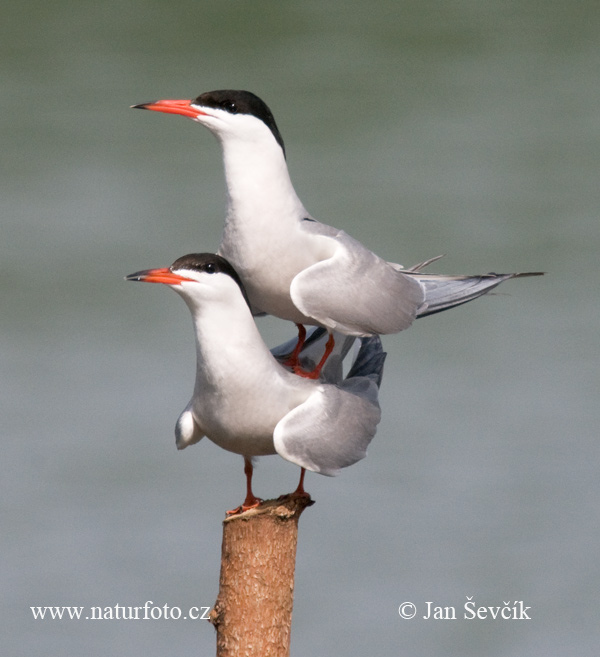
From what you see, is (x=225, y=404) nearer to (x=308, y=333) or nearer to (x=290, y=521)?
(x=290, y=521)

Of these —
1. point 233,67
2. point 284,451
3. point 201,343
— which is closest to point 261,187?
point 201,343

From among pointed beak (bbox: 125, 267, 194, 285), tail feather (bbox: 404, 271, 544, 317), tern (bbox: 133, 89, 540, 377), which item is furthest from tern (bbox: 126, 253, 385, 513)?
tail feather (bbox: 404, 271, 544, 317)

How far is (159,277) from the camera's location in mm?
3195

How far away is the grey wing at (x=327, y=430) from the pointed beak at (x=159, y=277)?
0.47 metres

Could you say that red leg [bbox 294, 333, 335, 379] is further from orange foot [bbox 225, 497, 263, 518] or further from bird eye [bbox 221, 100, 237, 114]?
bird eye [bbox 221, 100, 237, 114]

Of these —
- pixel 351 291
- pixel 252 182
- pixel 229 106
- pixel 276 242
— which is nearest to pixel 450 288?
pixel 351 291

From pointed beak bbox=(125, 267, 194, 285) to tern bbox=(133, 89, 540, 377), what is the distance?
0.87 ft

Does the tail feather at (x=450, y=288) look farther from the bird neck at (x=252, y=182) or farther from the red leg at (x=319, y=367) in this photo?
the bird neck at (x=252, y=182)

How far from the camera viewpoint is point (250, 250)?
3.44 m

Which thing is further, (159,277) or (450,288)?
(450,288)

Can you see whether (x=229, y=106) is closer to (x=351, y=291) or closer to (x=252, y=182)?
(x=252, y=182)

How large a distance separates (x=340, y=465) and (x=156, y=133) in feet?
24.5

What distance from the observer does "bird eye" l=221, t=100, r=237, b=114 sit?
11.1ft

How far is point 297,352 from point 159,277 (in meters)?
0.74
